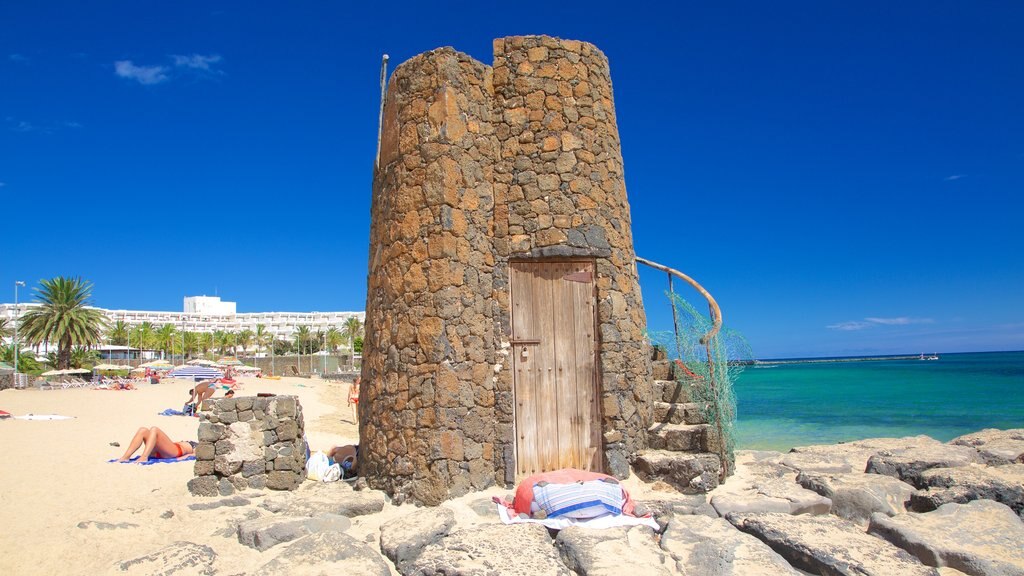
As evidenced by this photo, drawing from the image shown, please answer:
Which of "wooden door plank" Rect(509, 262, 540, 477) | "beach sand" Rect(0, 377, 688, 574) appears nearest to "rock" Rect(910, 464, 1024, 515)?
"beach sand" Rect(0, 377, 688, 574)

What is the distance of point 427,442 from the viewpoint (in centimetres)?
679

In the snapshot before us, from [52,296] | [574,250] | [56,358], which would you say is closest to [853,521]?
[574,250]

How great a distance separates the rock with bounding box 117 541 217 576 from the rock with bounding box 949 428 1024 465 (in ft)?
37.3

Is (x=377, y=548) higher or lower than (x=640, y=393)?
lower

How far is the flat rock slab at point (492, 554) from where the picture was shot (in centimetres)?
459

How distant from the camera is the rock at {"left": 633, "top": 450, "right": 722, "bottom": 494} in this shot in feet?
23.2

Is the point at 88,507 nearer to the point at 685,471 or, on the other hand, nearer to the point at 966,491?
the point at 685,471

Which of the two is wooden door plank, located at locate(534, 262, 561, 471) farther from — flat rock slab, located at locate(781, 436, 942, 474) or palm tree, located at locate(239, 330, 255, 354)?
palm tree, located at locate(239, 330, 255, 354)

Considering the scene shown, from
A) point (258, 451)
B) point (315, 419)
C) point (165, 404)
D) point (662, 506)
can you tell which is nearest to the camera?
point (662, 506)

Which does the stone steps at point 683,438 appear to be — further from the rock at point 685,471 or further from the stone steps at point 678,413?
the rock at point 685,471

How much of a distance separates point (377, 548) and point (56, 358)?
48344 mm

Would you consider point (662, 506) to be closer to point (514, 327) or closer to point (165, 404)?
point (514, 327)

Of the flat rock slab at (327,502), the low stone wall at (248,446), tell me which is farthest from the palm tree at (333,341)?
the flat rock slab at (327,502)

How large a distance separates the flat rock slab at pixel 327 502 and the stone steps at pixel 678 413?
3758mm
